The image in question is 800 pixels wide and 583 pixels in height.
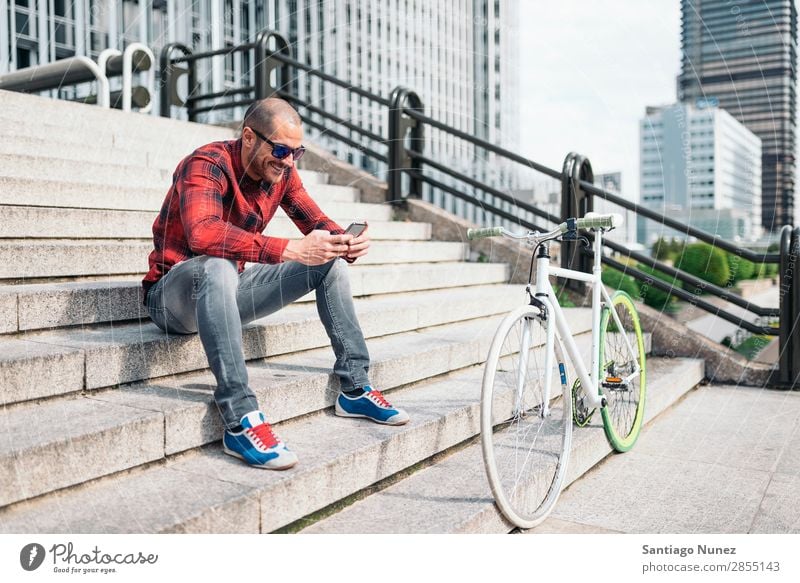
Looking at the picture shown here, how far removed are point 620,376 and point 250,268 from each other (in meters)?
1.87

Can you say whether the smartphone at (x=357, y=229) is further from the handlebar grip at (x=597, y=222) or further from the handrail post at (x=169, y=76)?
the handrail post at (x=169, y=76)

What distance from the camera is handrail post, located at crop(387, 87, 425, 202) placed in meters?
6.59

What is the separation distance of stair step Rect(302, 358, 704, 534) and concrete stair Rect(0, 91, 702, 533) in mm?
12

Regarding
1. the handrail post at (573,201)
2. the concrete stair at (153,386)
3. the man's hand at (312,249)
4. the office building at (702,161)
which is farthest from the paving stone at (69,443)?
the handrail post at (573,201)

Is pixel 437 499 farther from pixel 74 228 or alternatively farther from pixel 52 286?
pixel 74 228

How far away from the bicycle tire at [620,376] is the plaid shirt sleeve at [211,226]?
1.68m

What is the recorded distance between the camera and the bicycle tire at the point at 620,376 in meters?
3.38

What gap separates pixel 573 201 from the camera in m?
5.70

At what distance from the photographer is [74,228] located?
11.9ft

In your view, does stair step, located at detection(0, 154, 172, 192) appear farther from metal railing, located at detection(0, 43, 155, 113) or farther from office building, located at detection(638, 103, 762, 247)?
office building, located at detection(638, 103, 762, 247)

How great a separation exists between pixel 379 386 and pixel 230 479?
1.13 meters

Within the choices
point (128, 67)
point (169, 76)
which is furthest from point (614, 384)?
point (169, 76)

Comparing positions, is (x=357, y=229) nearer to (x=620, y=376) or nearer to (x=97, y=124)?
(x=620, y=376)

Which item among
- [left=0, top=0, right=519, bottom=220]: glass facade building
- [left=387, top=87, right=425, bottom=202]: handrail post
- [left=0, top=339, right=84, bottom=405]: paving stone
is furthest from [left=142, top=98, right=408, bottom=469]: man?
[left=387, top=87, right=425, bottom=202]: handrail post
